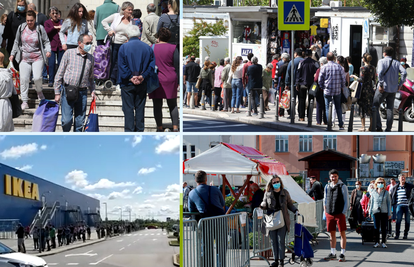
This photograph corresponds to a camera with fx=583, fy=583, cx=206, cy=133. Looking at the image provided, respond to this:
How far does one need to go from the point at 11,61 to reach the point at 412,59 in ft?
48.2

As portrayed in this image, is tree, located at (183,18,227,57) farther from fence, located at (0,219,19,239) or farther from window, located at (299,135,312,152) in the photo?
fence, located at (0,219,19,239)

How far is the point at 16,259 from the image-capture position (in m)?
8.70

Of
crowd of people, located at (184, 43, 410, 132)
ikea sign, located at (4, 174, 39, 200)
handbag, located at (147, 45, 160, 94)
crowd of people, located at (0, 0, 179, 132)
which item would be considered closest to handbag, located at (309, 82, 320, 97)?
crowd of people, located at (184, 43, 410, 132)

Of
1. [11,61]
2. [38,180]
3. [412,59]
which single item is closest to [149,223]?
[38,180]

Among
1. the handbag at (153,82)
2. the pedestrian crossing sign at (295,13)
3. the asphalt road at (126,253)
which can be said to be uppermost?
the pedestrian crossing sign at (295,13)

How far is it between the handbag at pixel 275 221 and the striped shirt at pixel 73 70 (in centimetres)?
360

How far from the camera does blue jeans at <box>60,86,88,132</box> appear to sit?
31.1 feet

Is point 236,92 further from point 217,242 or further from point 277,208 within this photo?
point 217,242

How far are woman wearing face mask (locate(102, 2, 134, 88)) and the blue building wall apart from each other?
2.12 meters

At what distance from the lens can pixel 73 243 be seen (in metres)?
9.21

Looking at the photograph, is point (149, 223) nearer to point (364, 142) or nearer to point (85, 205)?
point (85, 205)

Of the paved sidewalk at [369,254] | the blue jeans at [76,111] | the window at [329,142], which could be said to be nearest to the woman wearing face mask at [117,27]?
the blue jeans at [76,111]

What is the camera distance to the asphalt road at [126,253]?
358 inches

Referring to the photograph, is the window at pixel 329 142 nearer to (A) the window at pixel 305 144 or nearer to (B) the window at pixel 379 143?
(A) the window at pixel 305 144
